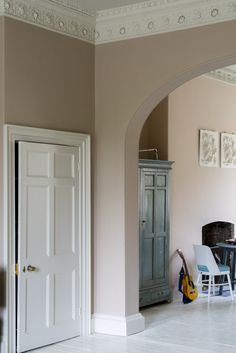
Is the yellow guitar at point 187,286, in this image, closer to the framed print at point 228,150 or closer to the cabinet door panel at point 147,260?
the cabinet door panel at point 147,260

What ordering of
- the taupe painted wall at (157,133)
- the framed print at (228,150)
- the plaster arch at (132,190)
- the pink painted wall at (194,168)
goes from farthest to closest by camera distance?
Result: 1. the framed print at (228,150)
2. the pink painted wall at (194,168)
3. the taupe painted wall at (157,133)
4. the plaster arch at (132,190)

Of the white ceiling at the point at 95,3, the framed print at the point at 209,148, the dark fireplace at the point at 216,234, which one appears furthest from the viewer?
the dark fireplace at the point at 216,234

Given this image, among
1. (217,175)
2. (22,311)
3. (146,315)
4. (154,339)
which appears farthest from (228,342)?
(217,175)

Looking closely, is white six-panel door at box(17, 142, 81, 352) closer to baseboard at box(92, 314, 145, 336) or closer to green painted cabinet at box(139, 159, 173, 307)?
baseboard at box(92, 314, 145, 336)

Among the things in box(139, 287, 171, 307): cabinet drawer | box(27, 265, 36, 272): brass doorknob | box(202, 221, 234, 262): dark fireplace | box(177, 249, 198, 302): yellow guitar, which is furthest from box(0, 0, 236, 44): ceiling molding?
box(202, 221, 234, 262): dark fireplace

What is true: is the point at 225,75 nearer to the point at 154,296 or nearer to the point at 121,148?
the point at 121,148

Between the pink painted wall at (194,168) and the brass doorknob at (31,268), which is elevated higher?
the pink painted wall at (194,168)

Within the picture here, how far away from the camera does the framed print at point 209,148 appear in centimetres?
766

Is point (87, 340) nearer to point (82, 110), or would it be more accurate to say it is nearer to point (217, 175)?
point (82, 110)

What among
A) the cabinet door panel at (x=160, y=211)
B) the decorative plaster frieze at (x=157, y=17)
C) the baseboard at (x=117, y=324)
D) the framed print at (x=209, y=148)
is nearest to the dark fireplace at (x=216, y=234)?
the framed print at (x=209, y=148)

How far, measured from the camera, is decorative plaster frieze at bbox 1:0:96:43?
14.5ft

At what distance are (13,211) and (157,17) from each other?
2.45 meters

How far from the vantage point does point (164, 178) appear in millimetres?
6691

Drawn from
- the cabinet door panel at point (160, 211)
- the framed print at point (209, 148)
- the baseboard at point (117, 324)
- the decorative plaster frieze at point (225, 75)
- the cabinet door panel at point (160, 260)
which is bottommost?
the baseboard at point (117, 324)
